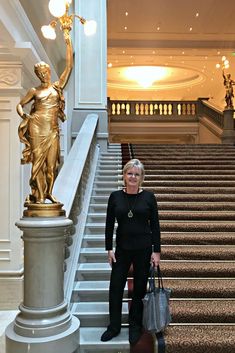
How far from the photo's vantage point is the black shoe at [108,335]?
290 cm

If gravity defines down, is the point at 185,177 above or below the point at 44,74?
below

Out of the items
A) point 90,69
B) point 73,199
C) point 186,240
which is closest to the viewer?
point 73,199

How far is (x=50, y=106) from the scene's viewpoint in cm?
269

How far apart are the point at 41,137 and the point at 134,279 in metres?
1.33

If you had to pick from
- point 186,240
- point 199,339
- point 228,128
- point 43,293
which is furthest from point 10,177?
point 228,128

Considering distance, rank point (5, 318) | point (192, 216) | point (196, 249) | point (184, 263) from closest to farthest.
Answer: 1. point (184, 263)
2. point (196, 249)
3. point (5, 318)
4. point (192, 216)

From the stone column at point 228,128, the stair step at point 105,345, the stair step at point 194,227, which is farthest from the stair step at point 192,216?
the stone column at point 228,128

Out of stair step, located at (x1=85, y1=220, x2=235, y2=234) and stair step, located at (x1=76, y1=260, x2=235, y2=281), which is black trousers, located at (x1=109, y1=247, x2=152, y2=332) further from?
stair step, located at (x1=85, y1=220, x2=235, y2=234)

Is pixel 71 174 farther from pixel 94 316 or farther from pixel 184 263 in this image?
pixel 184 263

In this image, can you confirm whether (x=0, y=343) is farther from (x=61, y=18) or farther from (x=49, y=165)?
(x=61, y=18)

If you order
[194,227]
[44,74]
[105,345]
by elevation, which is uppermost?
[44,74]

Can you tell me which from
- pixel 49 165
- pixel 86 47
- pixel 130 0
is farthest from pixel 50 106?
pixel 130 0

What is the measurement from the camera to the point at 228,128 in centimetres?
1216

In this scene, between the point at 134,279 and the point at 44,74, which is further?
the point at 134,279
